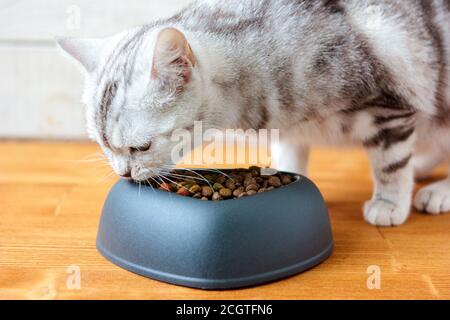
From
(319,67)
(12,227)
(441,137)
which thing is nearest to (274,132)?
(319,67)

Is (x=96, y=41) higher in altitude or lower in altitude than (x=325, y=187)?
higher

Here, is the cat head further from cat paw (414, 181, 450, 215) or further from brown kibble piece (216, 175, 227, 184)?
cat paw (414, 181, 450, 215)

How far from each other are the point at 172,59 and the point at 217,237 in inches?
12.8

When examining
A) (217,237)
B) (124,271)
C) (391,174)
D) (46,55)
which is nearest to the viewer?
(217,237)

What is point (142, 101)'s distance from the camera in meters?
1.11

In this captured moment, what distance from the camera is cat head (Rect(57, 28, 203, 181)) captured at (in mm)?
1107

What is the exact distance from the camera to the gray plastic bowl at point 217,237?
107 cm

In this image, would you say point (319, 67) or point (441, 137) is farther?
point (441, 137)

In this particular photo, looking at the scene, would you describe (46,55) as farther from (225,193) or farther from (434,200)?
(434,200)

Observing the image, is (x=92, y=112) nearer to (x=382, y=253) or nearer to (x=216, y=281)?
(x=216, y=281)

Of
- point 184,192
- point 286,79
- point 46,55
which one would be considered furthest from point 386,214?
point 46,55

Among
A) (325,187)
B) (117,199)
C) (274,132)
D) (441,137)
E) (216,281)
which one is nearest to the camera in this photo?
(216,281)

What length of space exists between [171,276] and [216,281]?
0.28ft

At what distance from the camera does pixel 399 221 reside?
1.43 m
